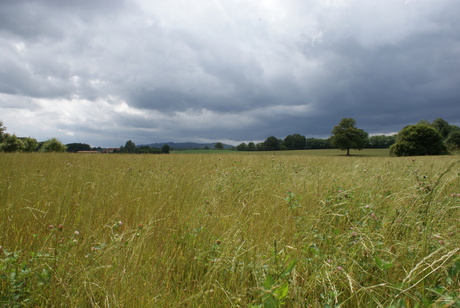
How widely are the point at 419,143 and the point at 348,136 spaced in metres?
16.8

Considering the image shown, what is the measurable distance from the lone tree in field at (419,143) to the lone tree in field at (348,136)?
12.6m

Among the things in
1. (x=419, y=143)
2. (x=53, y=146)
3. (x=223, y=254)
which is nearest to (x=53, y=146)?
(x=53, y=146)

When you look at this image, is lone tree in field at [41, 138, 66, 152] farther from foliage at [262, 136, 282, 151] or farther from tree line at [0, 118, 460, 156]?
foliage at [262, 136, 282, 151]

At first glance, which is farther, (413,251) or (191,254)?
(191,254)

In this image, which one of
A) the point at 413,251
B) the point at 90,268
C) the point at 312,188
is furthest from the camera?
the point at 312,188

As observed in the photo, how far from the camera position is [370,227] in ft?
8.00

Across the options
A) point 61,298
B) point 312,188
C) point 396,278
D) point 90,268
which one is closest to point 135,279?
point 90,268

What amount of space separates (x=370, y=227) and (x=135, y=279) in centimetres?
231

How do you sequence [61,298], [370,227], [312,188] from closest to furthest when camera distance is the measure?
[61,298]
[370,227]
[312,188]

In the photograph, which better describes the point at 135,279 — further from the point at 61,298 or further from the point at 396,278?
the point at 396,278

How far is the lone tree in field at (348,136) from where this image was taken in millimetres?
59344

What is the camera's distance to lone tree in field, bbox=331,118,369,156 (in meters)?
59.3

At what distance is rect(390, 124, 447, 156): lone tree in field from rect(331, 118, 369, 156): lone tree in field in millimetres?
12583

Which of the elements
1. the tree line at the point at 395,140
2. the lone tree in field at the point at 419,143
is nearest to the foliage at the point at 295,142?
the tree line at the point at 395,140
